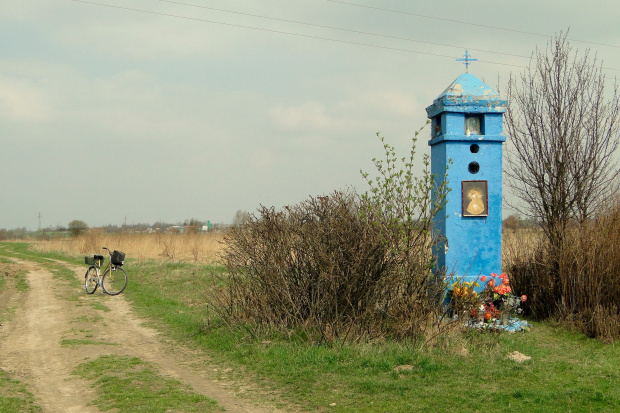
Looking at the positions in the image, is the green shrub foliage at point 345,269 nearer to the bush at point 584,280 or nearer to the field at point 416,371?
the field at point 416,371

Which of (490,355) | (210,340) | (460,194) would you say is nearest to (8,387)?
(210,340)

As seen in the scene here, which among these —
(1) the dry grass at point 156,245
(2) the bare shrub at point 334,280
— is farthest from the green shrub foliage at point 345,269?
(1) the dry grass at point 156,245

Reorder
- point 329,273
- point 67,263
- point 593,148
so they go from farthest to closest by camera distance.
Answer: point 67,263 < point 593,148 < point 329,273

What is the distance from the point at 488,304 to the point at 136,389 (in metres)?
5.62

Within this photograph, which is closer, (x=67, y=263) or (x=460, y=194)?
(x=460, y=194)

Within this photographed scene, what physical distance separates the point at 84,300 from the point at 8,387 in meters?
8.70

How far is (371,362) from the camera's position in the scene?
24.3 ft

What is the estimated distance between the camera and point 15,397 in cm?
669

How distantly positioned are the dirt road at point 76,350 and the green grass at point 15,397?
0.34 feet

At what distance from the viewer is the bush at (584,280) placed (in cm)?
931

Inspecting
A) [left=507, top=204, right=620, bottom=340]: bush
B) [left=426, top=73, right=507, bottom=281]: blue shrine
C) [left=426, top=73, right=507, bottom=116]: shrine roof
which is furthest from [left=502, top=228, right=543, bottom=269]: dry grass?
[left=426, top=73, right=507, bottom=116]: shrine roof

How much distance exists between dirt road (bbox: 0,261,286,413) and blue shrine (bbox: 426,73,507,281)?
4711 millimetres

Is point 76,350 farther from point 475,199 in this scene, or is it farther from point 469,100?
point 469,100

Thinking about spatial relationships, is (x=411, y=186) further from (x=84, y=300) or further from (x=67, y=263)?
(x=67, y=263)
